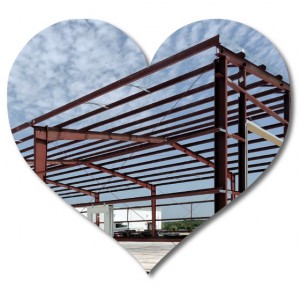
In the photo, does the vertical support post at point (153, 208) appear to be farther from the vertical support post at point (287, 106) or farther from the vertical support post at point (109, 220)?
the vertical support post at point (287, 106)

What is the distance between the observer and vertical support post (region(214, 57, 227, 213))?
520 centimetres

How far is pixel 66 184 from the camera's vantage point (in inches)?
221

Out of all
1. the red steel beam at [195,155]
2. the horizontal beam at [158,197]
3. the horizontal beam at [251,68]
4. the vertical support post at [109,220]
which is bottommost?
the vertical support post at [109,220]

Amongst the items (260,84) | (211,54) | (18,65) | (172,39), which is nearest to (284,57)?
(260,84)

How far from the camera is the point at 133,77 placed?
17.7 ft

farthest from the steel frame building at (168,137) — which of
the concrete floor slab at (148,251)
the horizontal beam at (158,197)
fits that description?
the concrete floor slab at (148,251)

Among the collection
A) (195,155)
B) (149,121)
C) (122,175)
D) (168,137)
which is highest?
(149,121)

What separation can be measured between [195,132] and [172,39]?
3.07 feet

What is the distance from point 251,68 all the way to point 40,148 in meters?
2.25

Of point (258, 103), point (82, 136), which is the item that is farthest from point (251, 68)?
point (82, 136)

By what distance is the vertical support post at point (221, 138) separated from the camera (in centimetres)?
520

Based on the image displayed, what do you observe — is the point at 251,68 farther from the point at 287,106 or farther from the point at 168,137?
the point at 168,137

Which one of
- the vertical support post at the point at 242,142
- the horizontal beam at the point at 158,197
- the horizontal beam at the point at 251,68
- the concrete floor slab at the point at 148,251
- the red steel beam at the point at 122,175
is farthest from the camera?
the red steel beam at the point at 122,175

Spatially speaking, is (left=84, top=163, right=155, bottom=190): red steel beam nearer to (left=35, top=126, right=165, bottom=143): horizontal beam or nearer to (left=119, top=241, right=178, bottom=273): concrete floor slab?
(left=35, top=126, right=165, bottom=143): horizontal beam
